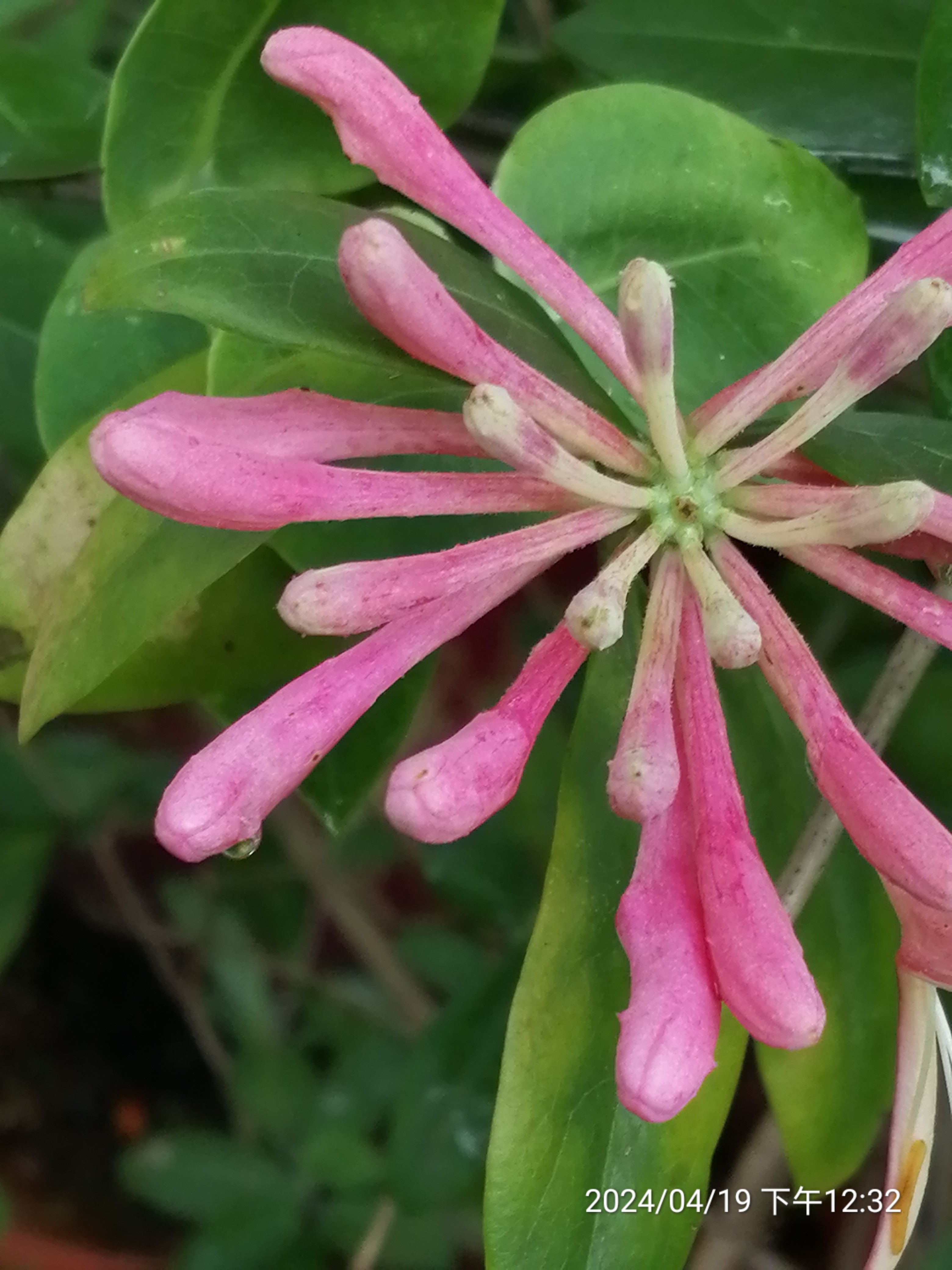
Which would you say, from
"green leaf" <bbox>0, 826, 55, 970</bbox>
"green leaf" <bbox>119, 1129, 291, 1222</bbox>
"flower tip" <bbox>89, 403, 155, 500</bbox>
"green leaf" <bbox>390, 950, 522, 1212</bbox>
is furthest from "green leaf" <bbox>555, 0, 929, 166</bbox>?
"green leaf" <bbox>119, 1129, 291, 1222</bbox>

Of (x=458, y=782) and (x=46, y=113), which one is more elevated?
(x=46, y=113)

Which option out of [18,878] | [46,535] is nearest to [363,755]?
[46,535]

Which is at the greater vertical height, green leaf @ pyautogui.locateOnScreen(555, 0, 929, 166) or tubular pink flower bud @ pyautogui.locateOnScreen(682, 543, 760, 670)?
green leaf @ pyautogui.locateOnScreen(555, 0, 929, 166)

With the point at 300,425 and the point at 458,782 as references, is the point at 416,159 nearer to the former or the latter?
the point at 300,425

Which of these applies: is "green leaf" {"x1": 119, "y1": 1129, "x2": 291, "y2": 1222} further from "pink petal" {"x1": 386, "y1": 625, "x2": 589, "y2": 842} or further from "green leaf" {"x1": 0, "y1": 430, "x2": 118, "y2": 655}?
"pink petal" {"x1": 386, "y1": 625, "x2": 589, "y2": 842}

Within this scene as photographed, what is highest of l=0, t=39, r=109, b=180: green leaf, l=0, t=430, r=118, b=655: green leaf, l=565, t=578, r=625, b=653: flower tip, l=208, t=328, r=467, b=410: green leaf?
l=0, t=39, r=109, b=180: green leaf

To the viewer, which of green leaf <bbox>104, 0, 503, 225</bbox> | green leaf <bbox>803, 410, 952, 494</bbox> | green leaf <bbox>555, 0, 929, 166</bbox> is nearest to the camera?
green leaf <bbox>803, 410, 952, 494</bbox>

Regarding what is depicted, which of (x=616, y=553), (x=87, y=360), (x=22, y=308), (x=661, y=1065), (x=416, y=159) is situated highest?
(x=22, y=308)
